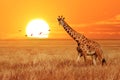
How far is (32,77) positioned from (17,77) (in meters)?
0.52

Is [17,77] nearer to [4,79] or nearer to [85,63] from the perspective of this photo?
[4,79]

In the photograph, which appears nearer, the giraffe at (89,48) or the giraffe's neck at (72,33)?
the giraffe at (89,48)

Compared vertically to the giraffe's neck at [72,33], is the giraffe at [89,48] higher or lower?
lower

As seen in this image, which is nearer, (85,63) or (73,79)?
(73,79)

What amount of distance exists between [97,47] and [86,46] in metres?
0.42

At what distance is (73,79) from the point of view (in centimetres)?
1159

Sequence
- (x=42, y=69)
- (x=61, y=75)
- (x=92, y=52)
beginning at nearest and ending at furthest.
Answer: (x=61, y=75), (x=42, y=69), (x=92, y=52)

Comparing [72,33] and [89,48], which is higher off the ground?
[72,33]

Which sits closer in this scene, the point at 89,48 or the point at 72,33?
the point at 89,48

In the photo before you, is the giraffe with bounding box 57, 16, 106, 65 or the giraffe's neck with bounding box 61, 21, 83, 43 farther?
the giraffe's neck with bounding box 61, 21, 83, 43

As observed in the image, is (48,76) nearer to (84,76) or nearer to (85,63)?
(84,76)

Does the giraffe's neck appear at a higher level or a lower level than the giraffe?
higher

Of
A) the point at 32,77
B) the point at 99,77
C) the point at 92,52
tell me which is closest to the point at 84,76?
the point at 99,77

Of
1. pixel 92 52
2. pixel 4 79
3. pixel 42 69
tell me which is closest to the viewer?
pixel 4 79
